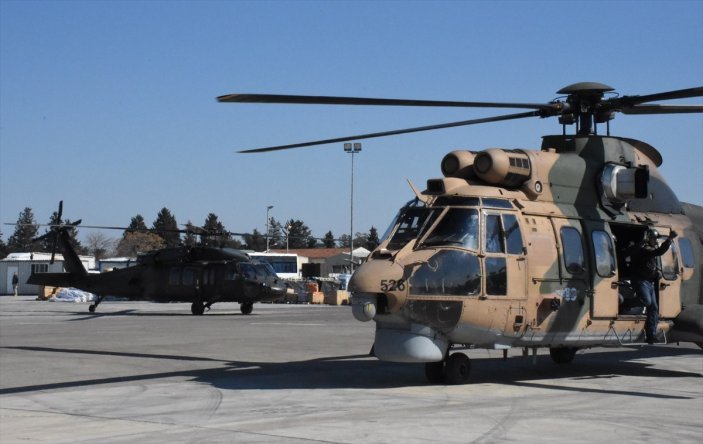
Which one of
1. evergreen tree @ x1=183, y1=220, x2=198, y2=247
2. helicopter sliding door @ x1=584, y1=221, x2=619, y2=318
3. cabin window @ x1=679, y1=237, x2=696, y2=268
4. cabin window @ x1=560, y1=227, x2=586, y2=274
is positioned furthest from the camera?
evergreen tree @ x1=183, y1=220, x2=198, y2=247

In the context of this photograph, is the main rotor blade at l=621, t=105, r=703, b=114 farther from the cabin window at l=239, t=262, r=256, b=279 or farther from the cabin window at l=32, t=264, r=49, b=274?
the cabin window at l=32, t=264, r=49, b=274

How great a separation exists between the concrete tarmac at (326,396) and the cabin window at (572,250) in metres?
1.49

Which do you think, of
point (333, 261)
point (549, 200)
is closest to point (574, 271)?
point (549, 200)

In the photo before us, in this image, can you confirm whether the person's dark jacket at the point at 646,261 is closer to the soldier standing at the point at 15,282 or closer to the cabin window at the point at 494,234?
the cabin window at the point at 494,234

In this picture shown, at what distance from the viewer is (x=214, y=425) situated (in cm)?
916

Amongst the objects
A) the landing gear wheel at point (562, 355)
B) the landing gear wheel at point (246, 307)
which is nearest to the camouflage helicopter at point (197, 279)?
the landing gear wheel at point (246, 307)

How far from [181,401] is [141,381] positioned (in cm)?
252

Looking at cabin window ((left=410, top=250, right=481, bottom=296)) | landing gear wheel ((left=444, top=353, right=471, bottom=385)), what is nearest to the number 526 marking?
cabin window ((left=410, top=250, right=481, bottom=296))

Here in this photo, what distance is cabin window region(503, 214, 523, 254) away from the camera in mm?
12359

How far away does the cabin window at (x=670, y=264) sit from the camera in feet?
46.5

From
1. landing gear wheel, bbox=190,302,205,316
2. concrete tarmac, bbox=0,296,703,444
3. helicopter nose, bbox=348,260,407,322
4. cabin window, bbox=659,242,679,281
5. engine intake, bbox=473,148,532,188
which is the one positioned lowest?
concrete tarmac, bbox=0,296,703,444

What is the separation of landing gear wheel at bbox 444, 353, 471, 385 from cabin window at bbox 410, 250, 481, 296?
1131mm

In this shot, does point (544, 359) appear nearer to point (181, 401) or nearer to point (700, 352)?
point (700, 352)

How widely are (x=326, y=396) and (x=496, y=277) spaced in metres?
2.82
